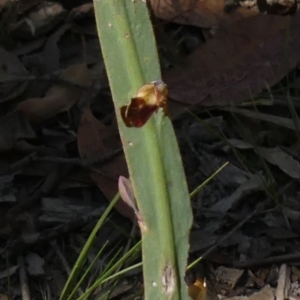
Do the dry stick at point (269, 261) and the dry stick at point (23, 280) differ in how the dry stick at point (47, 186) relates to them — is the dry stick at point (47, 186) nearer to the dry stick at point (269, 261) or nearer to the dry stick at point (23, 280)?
the dry stick at point (23, 280)

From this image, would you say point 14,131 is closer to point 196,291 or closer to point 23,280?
point 23,280

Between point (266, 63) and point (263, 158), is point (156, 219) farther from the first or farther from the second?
point (266, 63)

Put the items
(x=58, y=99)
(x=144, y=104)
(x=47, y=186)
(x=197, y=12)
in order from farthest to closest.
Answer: (x=197, y=12) < (x=58, y=99) < (x=47, y=186) < (x=144, y=104)

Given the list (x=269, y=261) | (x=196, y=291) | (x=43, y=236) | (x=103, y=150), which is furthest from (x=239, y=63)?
(x=196, y=291)

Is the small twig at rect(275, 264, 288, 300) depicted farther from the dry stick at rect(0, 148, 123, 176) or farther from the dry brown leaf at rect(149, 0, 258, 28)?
the dry brown leaf at rect(149, 0, 258, 28)

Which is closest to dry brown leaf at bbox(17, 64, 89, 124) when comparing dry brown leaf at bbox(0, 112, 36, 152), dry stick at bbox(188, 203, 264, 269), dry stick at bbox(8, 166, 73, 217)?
dry brown leaf at bbox(0, 112, 36, 152)

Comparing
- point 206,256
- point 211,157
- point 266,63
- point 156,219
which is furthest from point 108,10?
point 266,63
